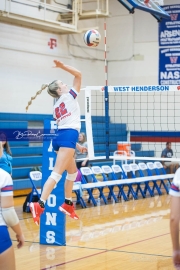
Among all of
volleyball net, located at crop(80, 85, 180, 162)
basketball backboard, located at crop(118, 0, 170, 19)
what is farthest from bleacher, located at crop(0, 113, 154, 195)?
basketball backboard, located at crop(118, 0, 170, 19)

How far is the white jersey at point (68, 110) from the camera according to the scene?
7.05m

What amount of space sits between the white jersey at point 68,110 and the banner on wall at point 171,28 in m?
12.3

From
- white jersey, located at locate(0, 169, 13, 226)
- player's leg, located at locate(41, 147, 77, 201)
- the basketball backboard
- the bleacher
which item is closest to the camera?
white jersey, located at locate(0, 169, 13, 226)

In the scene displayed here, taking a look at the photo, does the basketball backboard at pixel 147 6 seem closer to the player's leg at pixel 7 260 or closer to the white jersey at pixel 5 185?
the white jersey at pixel 5 185

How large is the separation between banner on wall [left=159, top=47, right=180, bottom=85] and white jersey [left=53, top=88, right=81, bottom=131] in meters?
12.1

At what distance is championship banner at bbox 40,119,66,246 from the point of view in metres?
7.73

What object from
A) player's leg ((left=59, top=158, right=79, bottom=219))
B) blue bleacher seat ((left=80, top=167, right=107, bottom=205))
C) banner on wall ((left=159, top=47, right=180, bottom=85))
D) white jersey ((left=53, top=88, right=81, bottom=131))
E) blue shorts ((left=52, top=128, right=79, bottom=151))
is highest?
banner on wall ((left=159, top=47, right=180, bottom=85))

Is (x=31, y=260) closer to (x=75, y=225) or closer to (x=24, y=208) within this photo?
(x=75, y=225)

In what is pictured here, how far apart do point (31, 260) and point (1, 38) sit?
32.3 feet

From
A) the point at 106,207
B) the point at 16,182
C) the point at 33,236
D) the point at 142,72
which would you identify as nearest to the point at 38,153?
the point at 16,182

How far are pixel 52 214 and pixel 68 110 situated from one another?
5.33ft

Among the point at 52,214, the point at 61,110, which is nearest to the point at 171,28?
the point at 52,214

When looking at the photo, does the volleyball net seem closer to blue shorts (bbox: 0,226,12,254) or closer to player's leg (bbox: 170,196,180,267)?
blue shorts (bbox: 0,226,12,254)

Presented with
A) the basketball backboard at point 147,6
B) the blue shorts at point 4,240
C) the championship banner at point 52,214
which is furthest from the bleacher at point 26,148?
the blue shorts at point 4,240
